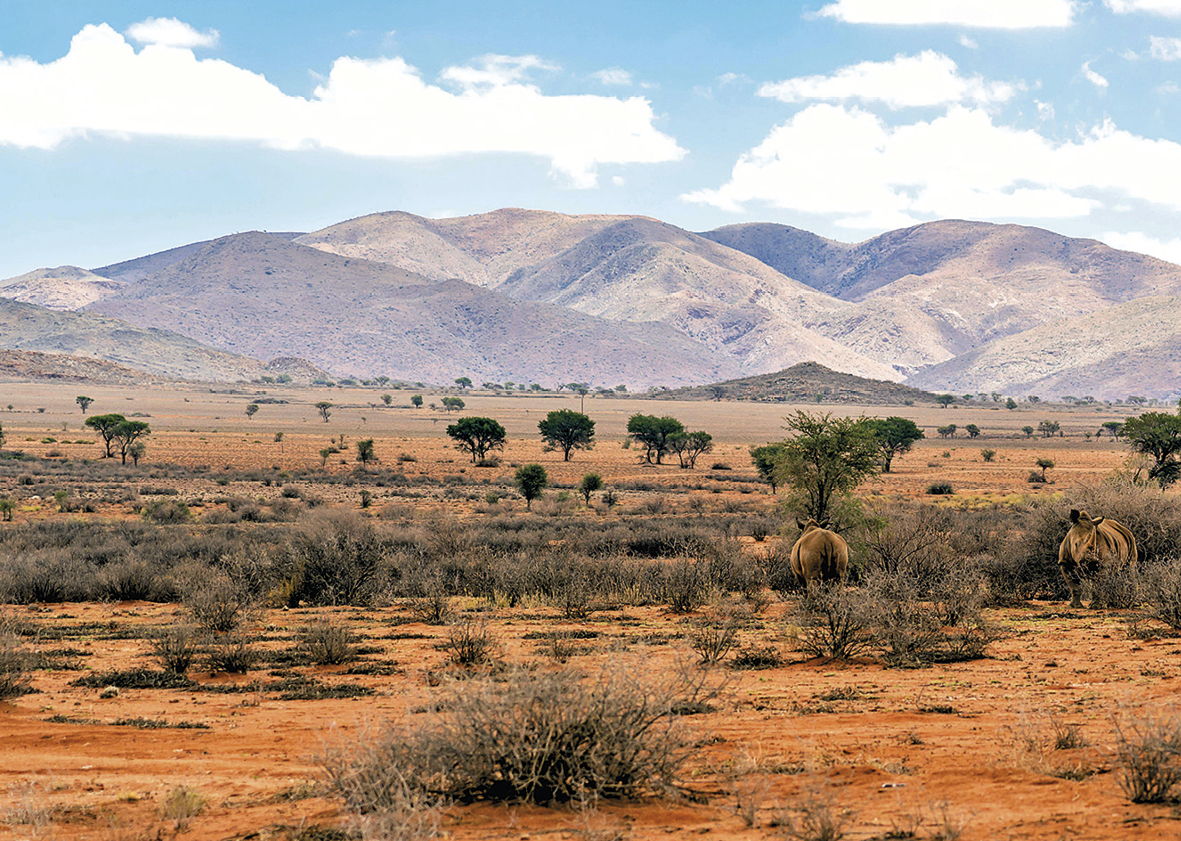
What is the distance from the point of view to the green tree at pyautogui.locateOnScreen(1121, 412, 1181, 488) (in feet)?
133

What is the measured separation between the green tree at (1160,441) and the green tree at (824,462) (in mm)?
24495

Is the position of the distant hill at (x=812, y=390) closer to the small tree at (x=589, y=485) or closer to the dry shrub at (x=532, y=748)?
the small tree at (x=589, y=485)

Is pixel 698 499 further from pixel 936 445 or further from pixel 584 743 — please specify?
pixel 936 445

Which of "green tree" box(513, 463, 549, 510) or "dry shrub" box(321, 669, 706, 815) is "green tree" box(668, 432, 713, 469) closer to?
"green tree" box(513, 463, 549, 510)

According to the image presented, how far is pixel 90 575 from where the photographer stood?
1984 centimetres

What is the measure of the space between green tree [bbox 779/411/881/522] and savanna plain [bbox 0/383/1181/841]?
109 centimetres

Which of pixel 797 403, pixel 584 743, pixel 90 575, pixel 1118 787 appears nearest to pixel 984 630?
pixel 1118 787

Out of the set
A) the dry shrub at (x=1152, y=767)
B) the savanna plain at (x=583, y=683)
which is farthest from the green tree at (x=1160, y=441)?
the dry shrub at (x=1152, y=767)

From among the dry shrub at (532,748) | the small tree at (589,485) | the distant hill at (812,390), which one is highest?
the distant hill at (812,390)

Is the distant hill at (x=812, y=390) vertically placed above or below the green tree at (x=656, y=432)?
above

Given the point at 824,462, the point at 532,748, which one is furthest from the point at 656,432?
the point at 532,748

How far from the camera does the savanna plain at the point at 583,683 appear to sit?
248 inches

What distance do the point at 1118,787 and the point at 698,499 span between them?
37.8 meters

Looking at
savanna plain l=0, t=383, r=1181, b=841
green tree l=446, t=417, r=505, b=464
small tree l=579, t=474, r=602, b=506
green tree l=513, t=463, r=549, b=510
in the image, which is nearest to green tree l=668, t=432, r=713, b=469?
green tree l=446, t=417, r=505, b=464
